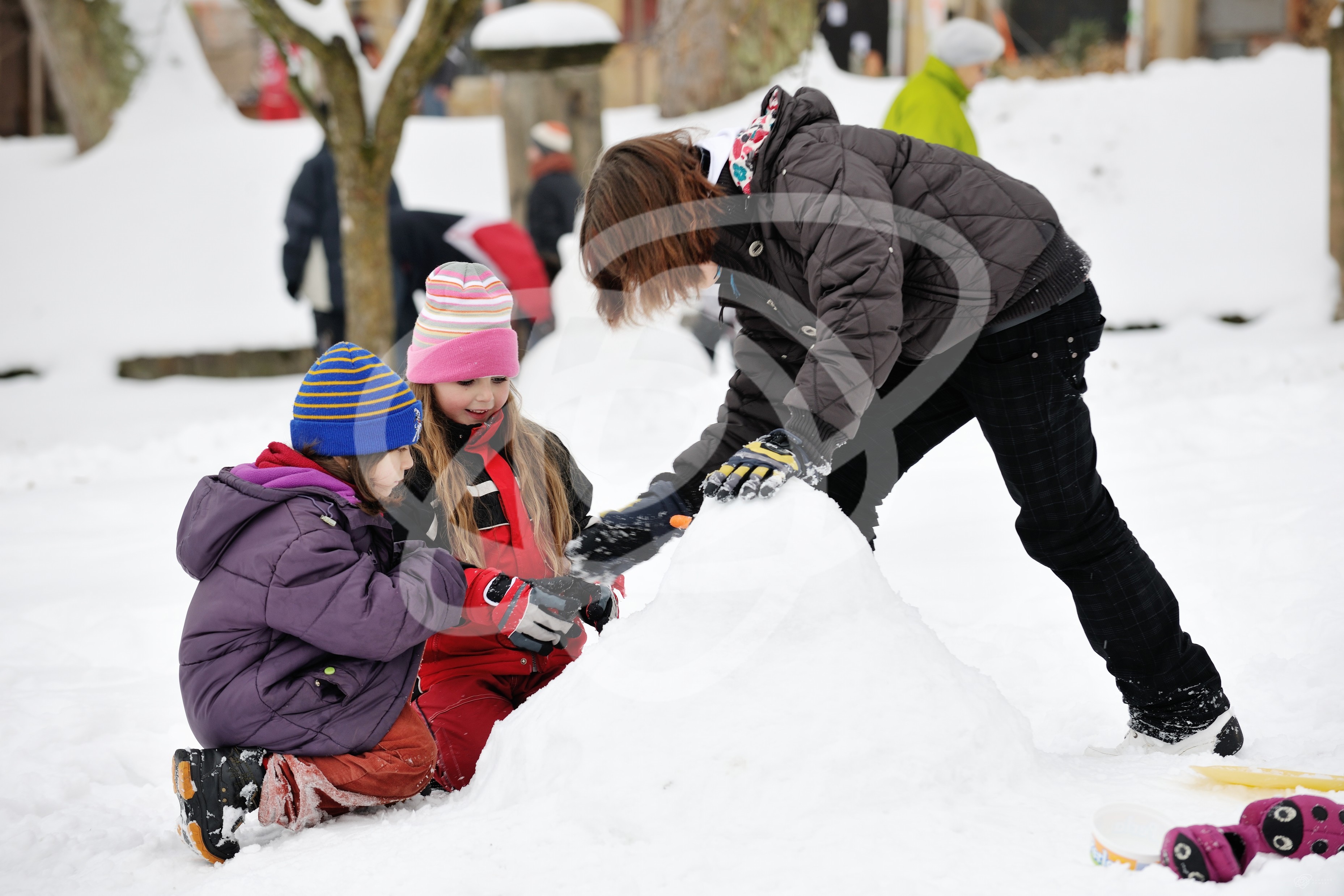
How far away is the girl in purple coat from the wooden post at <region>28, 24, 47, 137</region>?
12.1 metres

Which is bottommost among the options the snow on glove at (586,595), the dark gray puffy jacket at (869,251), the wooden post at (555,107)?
the snow on glove at (586,595)

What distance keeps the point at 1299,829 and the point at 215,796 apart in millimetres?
1788

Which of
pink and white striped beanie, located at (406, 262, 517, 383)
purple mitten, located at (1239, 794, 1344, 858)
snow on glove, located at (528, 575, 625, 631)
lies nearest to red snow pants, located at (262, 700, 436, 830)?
snow on glove, located at (528, 575, 625, 631)

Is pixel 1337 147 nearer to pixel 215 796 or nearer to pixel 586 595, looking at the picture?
pixel 586 595

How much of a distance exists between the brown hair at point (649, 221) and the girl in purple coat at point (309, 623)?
1.69 ft

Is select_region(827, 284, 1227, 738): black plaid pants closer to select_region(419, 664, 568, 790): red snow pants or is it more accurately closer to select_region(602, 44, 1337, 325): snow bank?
select_region(419, 664, 568, 790): red snow pants

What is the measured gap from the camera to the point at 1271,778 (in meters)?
1.93

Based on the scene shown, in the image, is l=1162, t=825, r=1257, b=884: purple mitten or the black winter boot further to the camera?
the black winter boot

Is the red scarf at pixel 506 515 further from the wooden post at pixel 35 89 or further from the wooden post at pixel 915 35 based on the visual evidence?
the wooden post at pixel 35 89

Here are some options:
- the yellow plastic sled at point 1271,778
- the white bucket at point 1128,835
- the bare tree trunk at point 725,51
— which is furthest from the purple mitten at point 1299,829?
the bare tree trunk at point 725,51

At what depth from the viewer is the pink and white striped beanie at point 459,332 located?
8.39 ft

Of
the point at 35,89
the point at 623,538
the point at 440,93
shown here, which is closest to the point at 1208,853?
the point at 623,538

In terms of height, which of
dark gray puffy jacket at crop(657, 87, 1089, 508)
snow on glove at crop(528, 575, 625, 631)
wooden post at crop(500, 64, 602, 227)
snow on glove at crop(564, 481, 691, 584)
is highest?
dark gray puffy jacket at crop(657, 87, 1089, 508)

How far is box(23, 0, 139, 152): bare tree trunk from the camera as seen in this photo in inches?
400
